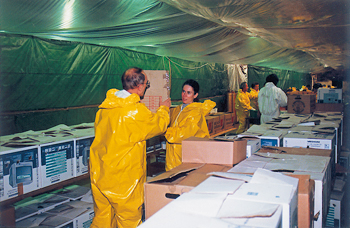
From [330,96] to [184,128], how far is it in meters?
3.89

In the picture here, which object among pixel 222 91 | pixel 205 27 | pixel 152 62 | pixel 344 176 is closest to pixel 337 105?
pixel 344 176

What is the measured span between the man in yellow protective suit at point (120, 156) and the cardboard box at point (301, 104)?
3.14 metres

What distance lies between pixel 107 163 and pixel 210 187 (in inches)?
40.5

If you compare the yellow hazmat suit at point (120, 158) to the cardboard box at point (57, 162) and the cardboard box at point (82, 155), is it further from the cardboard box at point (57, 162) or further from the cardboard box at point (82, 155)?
the cardboard box at point (82, 155)

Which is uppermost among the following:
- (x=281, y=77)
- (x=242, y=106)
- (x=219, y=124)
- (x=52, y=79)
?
(x=281, y=77)

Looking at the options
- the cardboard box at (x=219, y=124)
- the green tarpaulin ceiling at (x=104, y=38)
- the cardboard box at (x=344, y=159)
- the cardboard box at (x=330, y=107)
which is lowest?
the cardboard box at (x=344, y=159)

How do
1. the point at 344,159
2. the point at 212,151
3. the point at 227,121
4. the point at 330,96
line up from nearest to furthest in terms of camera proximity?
the point at 212,151, the point at 344,159, the point at 330,96, the point at 227,121

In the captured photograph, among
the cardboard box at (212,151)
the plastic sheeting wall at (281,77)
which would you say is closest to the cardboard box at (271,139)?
the cardboard box at (212,151)

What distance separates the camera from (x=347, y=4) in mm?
1726

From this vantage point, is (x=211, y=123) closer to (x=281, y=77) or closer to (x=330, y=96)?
(x=330, y=96)

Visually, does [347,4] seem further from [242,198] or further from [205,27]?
[205,27]

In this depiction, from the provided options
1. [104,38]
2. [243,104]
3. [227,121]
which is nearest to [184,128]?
[104,38]

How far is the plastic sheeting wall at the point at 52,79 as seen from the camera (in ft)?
10.8

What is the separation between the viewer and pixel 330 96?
5.16 metres
